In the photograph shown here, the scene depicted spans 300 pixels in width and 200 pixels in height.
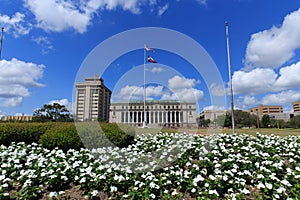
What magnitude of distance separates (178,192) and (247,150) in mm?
3244

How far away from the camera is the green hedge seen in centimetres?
641

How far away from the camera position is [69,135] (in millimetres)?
6500

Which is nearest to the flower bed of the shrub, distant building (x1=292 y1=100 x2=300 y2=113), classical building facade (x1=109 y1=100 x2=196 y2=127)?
the shrub

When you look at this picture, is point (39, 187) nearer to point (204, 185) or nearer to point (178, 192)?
point (178, 192)

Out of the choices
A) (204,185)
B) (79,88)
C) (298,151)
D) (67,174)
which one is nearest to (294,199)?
(204,185)

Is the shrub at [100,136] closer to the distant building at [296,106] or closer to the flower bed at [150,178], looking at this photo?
the flower bed at [150,178]

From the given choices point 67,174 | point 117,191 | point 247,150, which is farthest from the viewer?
point 247,150

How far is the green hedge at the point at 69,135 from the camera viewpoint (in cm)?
641

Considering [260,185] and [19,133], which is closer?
[260,185]

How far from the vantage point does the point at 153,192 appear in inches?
Result: 147

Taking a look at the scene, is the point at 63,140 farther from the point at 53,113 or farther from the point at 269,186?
the point at 53,113

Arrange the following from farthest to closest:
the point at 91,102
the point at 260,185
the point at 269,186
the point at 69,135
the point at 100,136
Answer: the point at 91,102 → the point at 100,136 → the point at 69,135 → the point at 260,185 → the point at 269,186

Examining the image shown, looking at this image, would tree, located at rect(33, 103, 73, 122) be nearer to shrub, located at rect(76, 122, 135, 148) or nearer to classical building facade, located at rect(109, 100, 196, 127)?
classical building facade, located at rect(109, 100, 196, 127)

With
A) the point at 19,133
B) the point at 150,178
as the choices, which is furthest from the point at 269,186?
the point at 19,133
